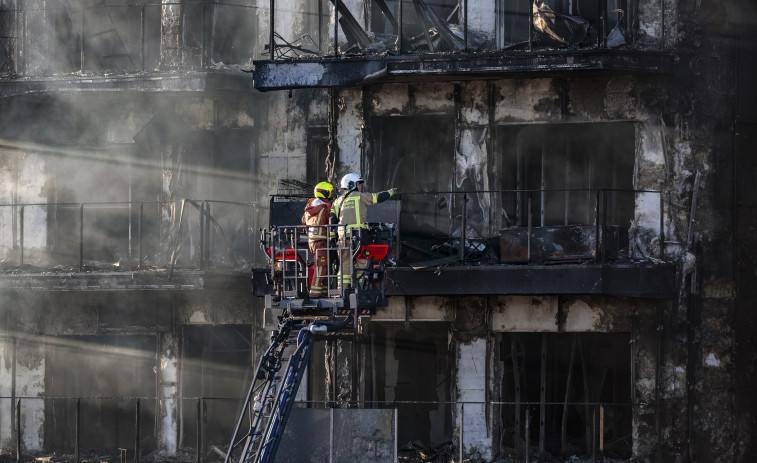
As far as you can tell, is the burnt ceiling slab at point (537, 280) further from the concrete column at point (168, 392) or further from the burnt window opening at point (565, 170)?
the concrete column at point (168, 392)

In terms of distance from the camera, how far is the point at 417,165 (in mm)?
19859

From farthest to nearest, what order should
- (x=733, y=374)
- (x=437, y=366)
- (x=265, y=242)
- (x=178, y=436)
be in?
(x=178, y=436)
(x=437, y=366)
(x=733, y=374)
(x=265, y=242)

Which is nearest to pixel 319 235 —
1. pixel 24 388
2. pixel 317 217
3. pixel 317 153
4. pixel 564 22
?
pixel 317 217

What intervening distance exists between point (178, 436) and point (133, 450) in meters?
0.81

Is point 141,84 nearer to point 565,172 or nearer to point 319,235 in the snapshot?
point 565,172

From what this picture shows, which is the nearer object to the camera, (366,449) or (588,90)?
(366,449)

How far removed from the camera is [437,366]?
1964cm

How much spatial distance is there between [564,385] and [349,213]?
6161 mm

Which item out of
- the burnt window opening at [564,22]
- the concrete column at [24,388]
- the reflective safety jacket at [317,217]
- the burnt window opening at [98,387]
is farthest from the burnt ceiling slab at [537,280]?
the concrete column at [24,388]

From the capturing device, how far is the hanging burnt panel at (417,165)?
771 inches

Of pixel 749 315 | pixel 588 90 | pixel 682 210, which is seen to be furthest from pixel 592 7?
pixel 749 315

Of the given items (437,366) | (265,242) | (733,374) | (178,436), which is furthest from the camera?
(178,436)

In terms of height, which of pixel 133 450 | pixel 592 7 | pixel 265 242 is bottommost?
pixel 133 450

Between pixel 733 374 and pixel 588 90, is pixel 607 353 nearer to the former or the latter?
pixel 733 374
